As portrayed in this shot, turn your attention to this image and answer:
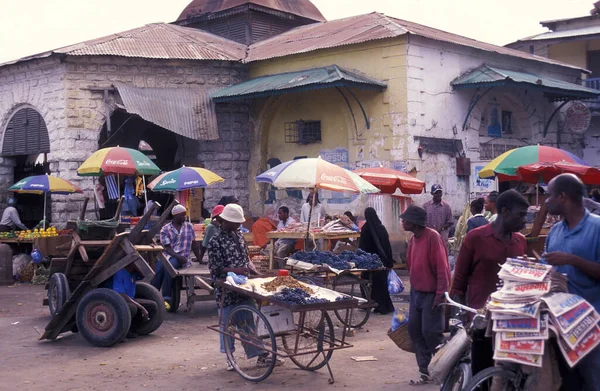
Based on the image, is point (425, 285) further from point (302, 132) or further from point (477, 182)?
point (302, 132)

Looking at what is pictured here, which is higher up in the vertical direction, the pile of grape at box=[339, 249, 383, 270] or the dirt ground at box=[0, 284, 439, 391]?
the pile of grape at box=[339, 249, 383, 270]

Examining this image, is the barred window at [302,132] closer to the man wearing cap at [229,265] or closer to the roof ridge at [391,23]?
the roof ridge at [391,23]

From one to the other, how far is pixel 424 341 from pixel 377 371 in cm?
103

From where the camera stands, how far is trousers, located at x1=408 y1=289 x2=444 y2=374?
23.6 feet

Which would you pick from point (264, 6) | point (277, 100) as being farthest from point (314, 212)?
point (264, 6)

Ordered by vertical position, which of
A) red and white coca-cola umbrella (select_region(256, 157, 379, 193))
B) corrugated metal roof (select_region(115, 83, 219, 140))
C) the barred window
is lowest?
red and white coca-cola umbrella (select_region(256, 157, 379, 193))

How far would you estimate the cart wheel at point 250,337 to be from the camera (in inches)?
301

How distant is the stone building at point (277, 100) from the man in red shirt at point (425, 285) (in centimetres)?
1020

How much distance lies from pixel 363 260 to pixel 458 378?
5284 millimetres

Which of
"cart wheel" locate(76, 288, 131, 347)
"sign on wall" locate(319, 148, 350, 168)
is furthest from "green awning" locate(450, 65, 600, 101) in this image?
"cart wheel" locate(76, 288, 131, 347)

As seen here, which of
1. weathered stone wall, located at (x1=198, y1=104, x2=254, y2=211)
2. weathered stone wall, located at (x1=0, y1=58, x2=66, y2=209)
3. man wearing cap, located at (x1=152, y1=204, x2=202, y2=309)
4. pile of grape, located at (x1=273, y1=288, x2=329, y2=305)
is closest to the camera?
pile of grape, located at (x1=273, y1=288, x2=329, y2=305)

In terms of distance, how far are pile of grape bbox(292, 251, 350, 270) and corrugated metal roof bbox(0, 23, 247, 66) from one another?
9952 mm

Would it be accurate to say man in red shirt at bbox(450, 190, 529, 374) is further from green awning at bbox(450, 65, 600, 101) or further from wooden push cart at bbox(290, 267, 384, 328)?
green awning at bbox(450, 65, 600, 101)

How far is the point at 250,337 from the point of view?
25.7 feet
